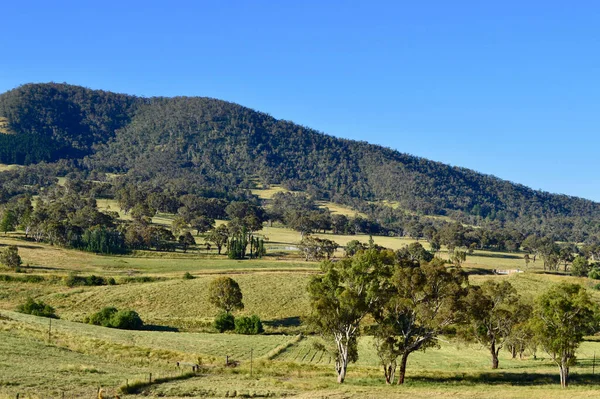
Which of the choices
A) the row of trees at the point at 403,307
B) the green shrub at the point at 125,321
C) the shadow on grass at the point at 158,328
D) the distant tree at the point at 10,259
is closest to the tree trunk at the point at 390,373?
the row of trees at the point at 403,307

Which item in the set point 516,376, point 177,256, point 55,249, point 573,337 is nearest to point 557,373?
point 516,376

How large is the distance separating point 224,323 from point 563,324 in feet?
145

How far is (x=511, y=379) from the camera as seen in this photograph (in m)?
46.4

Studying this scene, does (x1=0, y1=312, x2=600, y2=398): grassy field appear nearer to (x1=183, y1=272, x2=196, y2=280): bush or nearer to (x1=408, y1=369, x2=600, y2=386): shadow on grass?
(x1=408, y1=369, x2=600, y2=386): shadow on grass

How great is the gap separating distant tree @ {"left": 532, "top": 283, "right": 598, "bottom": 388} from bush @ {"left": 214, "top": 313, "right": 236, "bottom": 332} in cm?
4195

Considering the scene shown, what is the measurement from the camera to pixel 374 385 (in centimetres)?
4172

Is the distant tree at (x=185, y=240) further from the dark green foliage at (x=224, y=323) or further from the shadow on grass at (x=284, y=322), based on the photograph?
the dark green foliage at (x=224, y=323)

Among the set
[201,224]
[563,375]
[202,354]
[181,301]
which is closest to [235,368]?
[202,354]

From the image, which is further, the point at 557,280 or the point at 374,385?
the point at 557,280

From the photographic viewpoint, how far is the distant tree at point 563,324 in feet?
143

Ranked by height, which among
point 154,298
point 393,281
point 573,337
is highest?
point 393,281

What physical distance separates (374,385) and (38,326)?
127 feet

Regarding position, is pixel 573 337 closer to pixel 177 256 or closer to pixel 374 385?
pixel 374 385

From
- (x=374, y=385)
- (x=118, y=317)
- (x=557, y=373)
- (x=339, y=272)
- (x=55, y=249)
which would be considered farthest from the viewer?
(x=55, y=249)
